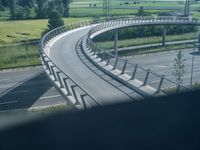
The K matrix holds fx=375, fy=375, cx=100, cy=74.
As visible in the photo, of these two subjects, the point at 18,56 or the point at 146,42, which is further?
the point at 146,42

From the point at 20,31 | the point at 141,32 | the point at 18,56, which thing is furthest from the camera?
the point at 20,31

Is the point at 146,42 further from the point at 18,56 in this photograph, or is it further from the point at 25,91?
the point at 25,91

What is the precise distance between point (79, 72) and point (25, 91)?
5.41 metres

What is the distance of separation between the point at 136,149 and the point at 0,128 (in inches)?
55.4

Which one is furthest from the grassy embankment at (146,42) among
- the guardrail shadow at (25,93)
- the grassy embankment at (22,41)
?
the guardrail shadow at (25,93)

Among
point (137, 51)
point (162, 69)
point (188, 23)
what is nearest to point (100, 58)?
point (162, 69)

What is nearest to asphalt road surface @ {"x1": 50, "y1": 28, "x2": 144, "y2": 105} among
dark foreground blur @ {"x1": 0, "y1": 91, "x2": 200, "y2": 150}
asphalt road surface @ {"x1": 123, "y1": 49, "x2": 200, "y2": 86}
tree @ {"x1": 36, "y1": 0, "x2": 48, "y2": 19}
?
dark foreground blur @ {"x1": 0, "y1": 91, "x2": 200, "y2": 150}

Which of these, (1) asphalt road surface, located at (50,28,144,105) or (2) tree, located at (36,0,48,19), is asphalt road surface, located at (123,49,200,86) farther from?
(2) tree, located at (36,0,48,19)

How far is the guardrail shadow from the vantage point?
50.2ft

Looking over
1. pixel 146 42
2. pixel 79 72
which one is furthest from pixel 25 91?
pixel 146 42

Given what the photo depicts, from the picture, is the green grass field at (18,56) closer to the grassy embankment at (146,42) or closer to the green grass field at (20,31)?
the green grass field at (20,31)

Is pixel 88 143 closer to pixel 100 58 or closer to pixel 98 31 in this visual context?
pixel 100 58

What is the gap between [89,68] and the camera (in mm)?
13055

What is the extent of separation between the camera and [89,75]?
12.0 metres
